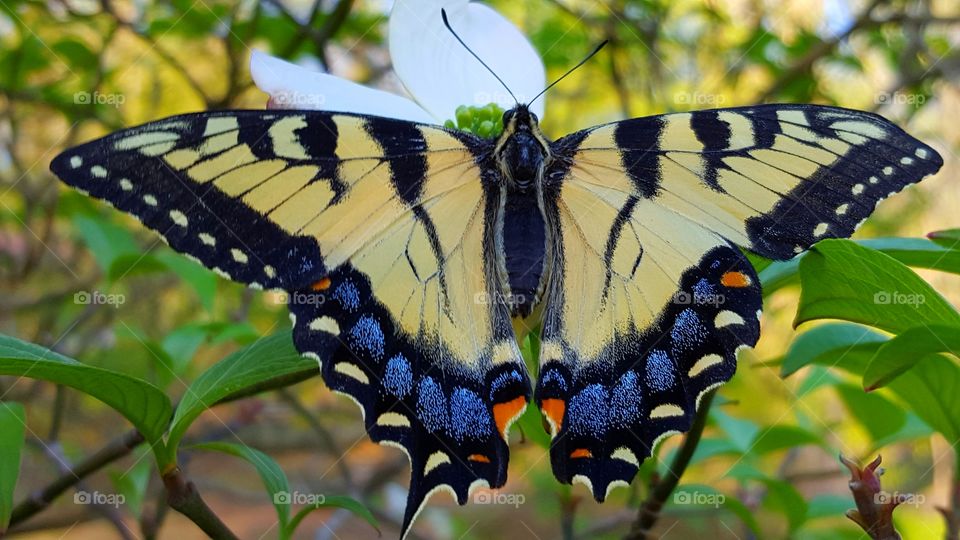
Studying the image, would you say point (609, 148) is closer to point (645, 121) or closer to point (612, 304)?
point (645, 121)

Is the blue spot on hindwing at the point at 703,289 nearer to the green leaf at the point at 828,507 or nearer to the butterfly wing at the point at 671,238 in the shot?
the butterfly wing at the point at 671,238

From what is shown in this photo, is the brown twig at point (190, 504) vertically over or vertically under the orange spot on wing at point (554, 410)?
under

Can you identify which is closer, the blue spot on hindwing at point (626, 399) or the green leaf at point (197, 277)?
the blue spot on hindwing at point (626, 399)

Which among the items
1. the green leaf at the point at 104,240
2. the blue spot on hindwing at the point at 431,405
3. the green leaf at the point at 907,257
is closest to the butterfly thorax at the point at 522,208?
the blue spot on hindwing at the point at 431,405

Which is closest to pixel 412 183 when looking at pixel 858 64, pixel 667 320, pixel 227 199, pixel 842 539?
pixel 227 199

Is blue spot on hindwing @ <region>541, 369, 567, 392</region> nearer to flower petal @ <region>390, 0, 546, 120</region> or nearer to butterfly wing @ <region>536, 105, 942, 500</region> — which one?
butterfly wing @ <region>536, 105, 942, 500</region>

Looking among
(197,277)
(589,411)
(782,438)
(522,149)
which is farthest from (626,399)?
(197,277)
